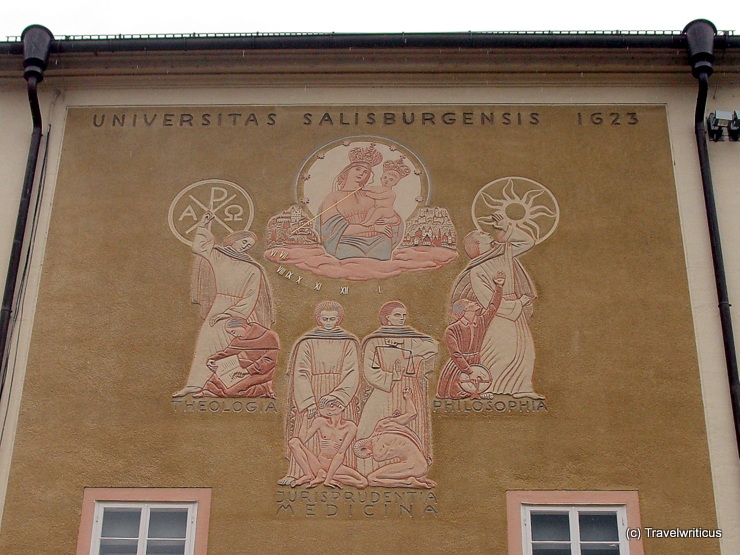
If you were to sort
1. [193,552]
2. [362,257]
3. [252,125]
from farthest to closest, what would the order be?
[252,125] < [362,257] < [193,552]

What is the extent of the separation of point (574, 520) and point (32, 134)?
628 cm

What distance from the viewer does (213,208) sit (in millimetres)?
11352

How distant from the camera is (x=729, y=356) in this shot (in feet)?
33.8

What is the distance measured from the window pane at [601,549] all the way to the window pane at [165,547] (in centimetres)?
326

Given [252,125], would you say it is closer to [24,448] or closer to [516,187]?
[516,187]

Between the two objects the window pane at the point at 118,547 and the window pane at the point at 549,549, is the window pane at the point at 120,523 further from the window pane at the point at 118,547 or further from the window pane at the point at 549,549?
the window pane at the point at 549,549

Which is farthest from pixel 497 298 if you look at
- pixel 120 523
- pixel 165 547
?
pixel 120 523

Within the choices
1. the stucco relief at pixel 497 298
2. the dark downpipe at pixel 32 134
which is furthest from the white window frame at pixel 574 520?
the dark downpipe at pixel 32 134

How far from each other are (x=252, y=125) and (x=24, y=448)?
3.81m

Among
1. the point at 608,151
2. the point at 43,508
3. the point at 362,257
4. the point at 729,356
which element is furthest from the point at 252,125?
the point at 729,356

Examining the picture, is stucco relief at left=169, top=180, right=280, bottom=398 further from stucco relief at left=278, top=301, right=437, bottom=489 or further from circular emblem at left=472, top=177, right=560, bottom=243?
circular emblem at left=472, top=177, right=560, bottom=243

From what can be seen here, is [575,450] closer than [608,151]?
Yes

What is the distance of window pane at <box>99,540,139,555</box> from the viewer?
972 cm

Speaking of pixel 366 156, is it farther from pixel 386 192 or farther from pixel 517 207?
pixel 517 207
